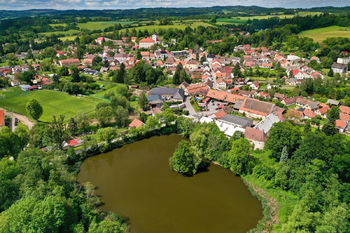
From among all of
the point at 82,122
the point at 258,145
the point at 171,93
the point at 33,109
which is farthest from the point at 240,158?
the point at 33,109

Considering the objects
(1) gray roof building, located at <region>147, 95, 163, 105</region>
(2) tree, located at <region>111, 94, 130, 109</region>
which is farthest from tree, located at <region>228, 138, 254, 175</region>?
(2) tree, located at <region>111, 94, 130, 109</region>

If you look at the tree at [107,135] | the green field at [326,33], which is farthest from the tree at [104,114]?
the green field at [326,33]

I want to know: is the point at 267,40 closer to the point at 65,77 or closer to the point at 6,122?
the point at 65,77

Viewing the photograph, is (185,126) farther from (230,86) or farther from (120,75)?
(120,75)

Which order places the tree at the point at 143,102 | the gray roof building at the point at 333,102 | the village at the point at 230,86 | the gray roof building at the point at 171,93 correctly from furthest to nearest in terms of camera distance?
the gray roof building at the point at 171,93 < the gray roof building at the point at 333,102 < the tree at the point at 143,102 < the village at the point at 230,86

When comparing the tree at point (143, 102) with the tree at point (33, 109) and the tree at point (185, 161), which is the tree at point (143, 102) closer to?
the tree at point (33, 109)

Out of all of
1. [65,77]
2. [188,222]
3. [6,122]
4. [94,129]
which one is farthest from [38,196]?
[65,77]
